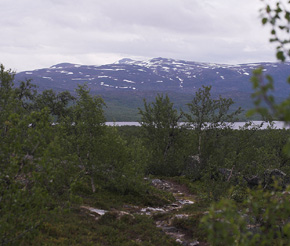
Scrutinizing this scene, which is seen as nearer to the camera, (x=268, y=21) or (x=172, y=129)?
(x=268, y=21)

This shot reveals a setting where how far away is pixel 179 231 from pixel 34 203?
11417mm

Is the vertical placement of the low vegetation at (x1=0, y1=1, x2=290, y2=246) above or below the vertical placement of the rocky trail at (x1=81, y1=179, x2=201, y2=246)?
above

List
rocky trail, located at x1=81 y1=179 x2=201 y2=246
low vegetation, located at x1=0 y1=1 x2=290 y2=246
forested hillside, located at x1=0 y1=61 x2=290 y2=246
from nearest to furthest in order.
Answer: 1. low vegetation, located at x1=0 y1=1 x2=290 y2=246
2. forested hillside, located at x1=0 y1=61 x2=290 y2=246
3. rocky trail, located at x1=81 y1=179 x2=201 y2=246

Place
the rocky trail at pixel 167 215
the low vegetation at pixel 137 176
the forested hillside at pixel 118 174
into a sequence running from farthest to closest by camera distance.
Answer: the rocky trail at pixel 167 215, the forested hillside at pixel 118 174, the low vegetation at pixel 137 176

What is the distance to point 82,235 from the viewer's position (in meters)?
14.7

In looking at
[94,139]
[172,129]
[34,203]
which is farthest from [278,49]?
[172,129]

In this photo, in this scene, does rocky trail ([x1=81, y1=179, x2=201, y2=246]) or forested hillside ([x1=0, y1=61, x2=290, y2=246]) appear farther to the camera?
rocky trail ([x1=81, y1=179, x2=201, y2=246])

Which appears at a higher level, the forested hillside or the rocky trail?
the forested hillside

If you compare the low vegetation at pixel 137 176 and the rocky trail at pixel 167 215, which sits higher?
the low vegetation at pixel 137 176

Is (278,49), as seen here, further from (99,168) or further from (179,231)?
(99,168)

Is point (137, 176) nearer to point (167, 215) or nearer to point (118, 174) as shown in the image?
point (118, 174)

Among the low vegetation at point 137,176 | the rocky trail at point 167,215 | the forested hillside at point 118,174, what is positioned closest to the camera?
the low vegetation at point 137,176

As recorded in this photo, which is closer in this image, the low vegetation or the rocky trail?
the low vegetation

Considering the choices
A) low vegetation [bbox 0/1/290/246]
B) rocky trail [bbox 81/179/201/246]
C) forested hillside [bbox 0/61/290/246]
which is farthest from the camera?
rocky trail [bbox 81/179/201/246]
